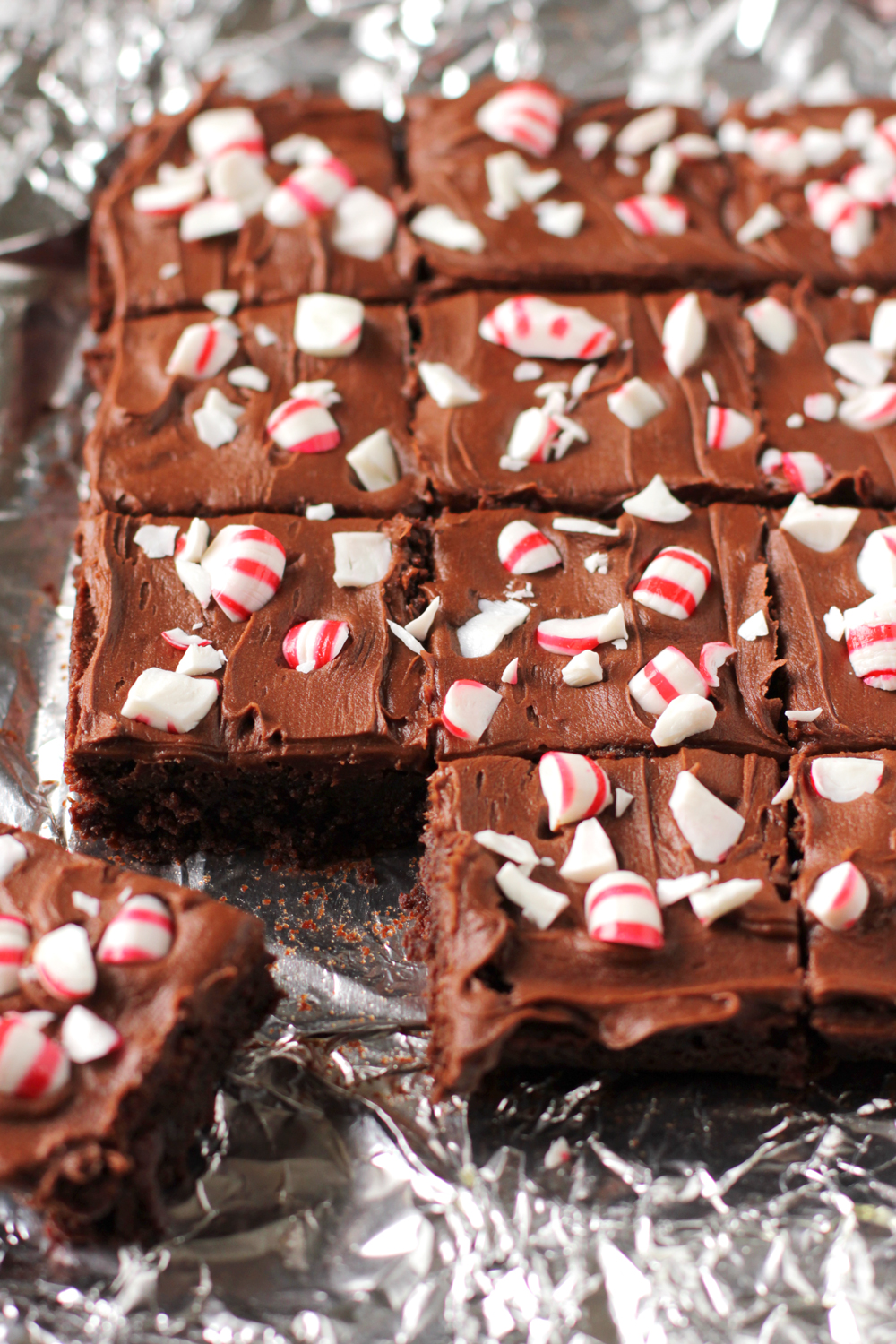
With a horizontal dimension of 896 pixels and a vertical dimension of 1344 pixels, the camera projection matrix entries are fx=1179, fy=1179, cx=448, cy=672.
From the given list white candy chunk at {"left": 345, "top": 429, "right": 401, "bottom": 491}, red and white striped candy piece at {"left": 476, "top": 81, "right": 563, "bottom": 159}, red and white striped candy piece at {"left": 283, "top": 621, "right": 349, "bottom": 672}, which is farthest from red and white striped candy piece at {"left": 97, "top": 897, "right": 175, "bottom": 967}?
red and white striped candy piece at {"left": 476, "top": 81, "right": 563, "bottom": 159}

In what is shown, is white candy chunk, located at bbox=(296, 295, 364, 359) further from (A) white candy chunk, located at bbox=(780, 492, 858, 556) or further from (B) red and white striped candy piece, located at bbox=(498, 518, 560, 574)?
(A) white candy chunk, located at bbox=(780, 492, 858, 556)

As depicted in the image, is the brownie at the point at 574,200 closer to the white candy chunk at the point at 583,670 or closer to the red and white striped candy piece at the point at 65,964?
the white candy chunk at the point at 583,670

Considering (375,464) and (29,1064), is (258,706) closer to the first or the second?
(375,464)

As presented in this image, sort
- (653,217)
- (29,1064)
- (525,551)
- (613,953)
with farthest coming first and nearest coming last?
(653,217) → (525,551) → (613,953) → (29,1064)

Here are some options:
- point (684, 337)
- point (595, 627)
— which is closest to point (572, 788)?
point (595, 627)

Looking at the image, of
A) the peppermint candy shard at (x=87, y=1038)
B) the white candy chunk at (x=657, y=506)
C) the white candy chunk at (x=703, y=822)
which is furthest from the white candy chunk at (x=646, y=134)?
the peppermint candy shard at (x=87, y=1038)

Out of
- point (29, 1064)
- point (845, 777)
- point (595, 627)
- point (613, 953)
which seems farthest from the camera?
point (595, 627)

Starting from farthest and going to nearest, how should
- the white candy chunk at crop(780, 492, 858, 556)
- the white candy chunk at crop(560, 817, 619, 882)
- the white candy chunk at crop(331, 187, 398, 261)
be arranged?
the white candy chunk at crop(331, 187, 398, 261)
the white candy chunk at crop(780, 492, 858, 556)
the white candy chunk at crop(560, 817, 619, 882)
